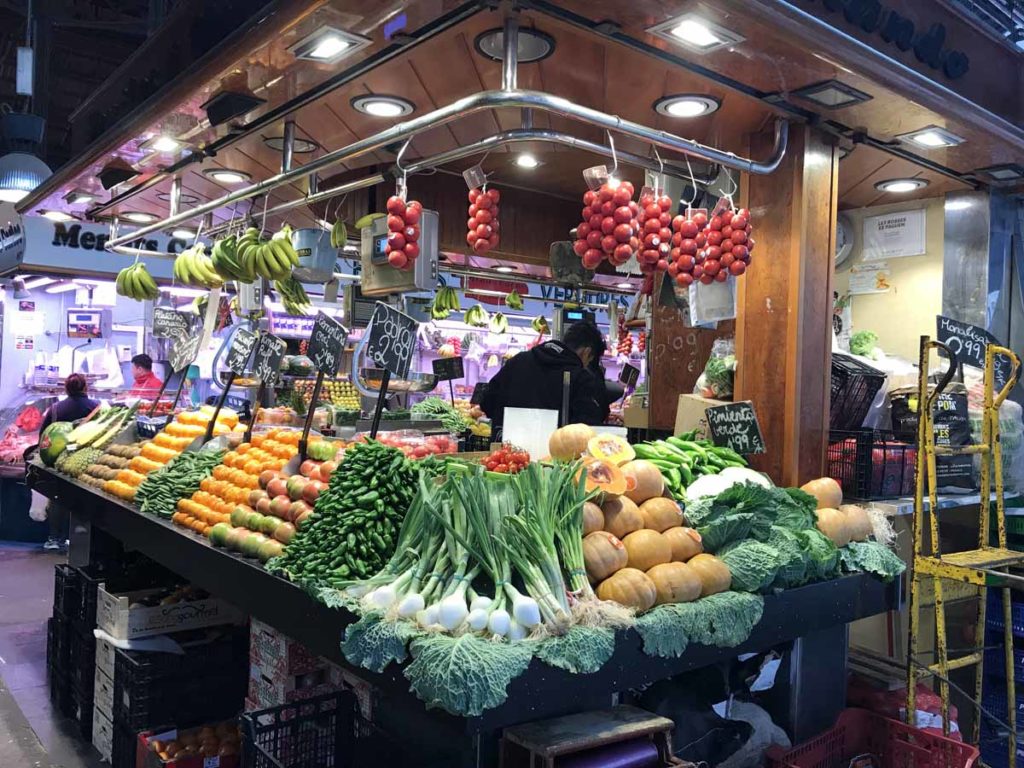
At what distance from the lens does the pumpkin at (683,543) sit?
2.71 meters

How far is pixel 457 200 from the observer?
7406mm

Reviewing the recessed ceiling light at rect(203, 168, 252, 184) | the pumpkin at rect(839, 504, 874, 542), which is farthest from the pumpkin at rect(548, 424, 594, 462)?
the recessed ceiling light at rect(203, 168, 252, 184)

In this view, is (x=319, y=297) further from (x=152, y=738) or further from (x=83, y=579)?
(x=152, y=738)

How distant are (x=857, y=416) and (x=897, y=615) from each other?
102cm

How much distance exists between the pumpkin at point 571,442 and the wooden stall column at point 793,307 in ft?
4.32

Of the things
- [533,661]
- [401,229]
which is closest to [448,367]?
[401,229]

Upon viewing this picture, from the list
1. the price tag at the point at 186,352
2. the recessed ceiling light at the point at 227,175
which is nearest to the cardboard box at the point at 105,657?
the price tag at the point at 186,352

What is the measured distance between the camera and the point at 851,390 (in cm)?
437

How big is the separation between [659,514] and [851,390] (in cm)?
205

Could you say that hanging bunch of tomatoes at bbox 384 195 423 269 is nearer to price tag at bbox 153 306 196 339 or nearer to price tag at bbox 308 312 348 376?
price tag at bbox 308 312 348 376

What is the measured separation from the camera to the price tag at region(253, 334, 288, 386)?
454 centimetres

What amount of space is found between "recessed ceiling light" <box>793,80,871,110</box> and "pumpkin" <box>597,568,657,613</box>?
227 cm

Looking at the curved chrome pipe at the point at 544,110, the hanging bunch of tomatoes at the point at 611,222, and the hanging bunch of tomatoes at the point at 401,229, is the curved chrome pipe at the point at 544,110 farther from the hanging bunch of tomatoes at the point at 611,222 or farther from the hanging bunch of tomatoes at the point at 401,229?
the hanging bunch of tomatoes at the point at 401,229

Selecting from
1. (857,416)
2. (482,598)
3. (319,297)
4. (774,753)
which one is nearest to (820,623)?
(774,753)
